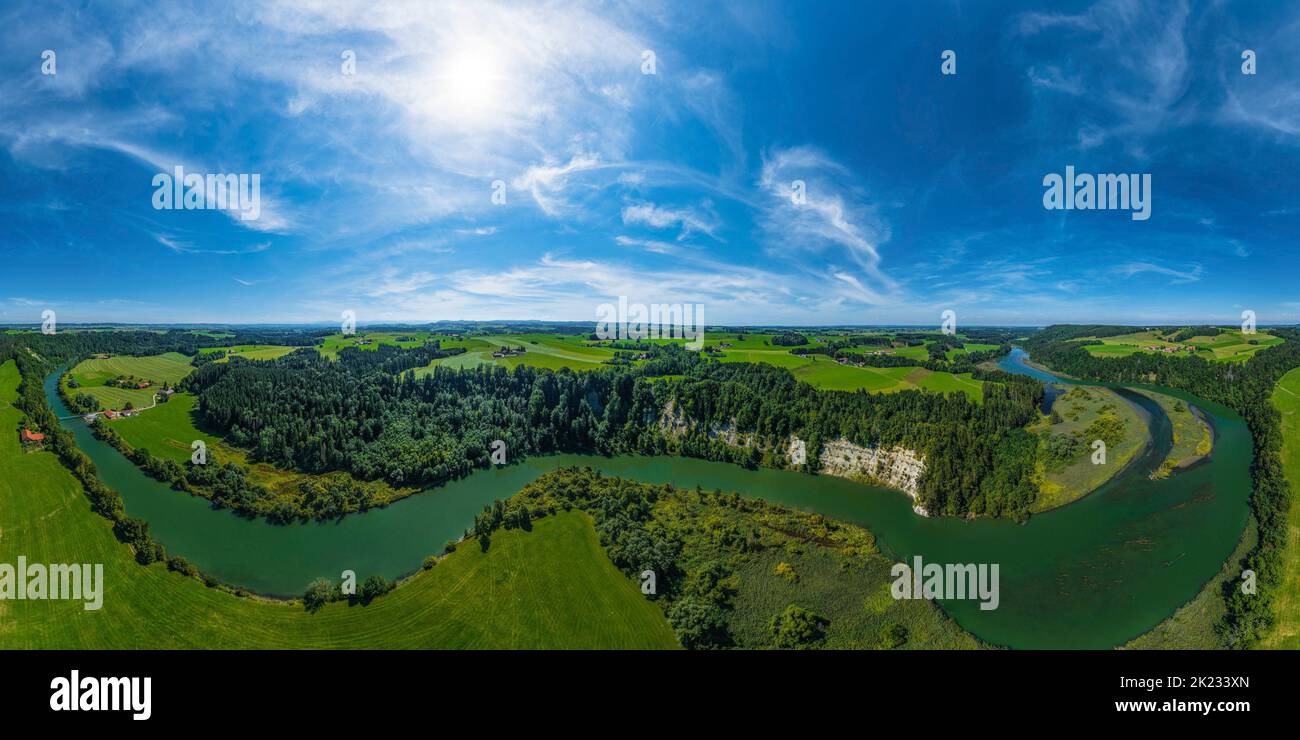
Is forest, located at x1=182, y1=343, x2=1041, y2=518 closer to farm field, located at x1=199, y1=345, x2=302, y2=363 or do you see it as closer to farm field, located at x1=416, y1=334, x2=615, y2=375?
farm field, located at x1=416, y1=334, x2=615, y2=375

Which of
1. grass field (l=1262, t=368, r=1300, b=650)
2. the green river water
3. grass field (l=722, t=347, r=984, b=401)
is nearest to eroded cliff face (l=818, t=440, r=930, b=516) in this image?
the green river water

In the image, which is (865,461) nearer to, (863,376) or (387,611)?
(863,376)

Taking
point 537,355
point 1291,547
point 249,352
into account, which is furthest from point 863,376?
point 249,352

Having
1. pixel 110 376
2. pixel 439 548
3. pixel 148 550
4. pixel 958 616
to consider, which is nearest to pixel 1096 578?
pixel 958 616

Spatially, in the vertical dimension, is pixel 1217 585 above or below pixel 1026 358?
below

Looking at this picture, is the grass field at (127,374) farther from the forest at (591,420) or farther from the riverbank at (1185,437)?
the riverbank at (1185,437)

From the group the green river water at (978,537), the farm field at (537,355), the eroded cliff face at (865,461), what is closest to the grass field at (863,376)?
the eroded cliff face at (865,461)
